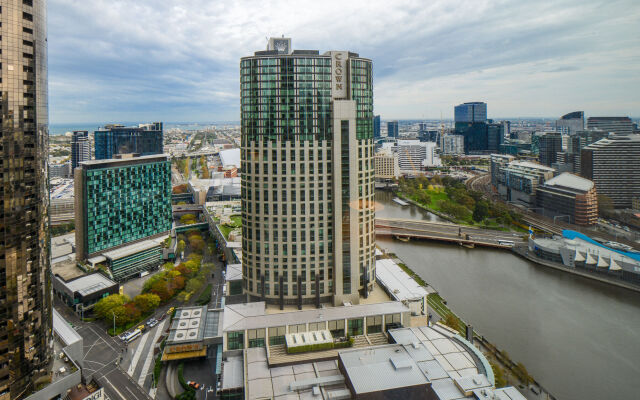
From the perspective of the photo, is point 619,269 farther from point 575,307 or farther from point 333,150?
point 333,150

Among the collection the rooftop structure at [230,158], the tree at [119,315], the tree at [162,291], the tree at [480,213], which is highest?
the rooftop structure at [230,158]

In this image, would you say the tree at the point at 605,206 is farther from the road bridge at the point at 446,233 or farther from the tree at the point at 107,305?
the tree at the point at 107,305

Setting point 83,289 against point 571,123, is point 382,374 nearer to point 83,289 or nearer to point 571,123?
point 83,289

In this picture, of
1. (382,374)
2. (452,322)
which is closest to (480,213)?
(452,322)

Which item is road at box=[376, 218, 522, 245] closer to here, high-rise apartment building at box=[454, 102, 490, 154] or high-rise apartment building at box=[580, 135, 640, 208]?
high-rise apartment building at box=[580, 135, 640, 208]

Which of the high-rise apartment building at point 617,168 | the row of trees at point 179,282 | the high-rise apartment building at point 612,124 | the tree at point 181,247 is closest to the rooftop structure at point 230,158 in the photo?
the tree at point 181,247

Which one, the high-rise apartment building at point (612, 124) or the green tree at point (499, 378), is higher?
the high-rise apartment building at point (612, 124)
